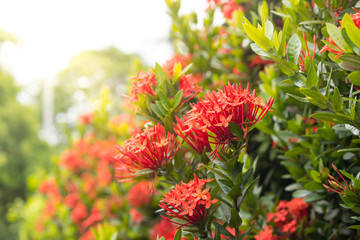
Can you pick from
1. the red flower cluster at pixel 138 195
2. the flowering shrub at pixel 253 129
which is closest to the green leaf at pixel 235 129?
the flowering shrub at pixel 253 129

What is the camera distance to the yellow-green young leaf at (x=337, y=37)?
2.76ft

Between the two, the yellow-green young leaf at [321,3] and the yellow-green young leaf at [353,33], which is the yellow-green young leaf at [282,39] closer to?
the yellow-green young leaf at [353,33]

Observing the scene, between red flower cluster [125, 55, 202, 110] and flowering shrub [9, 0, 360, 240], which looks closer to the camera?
flowering shrub [9, 0, 360, 240]

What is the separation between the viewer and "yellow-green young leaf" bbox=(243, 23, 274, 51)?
0.89 metres

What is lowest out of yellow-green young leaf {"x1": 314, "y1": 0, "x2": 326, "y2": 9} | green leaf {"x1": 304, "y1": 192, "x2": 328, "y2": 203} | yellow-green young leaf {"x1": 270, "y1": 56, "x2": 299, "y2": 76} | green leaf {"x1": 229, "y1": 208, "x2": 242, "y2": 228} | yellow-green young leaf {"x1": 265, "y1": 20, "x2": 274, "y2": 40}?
green leaf {"x1": 304, "y1": 192, "x2": 328, "y2": 203}

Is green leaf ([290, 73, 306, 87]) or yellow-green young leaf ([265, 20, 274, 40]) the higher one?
yellow-green young leaf ([265, 20, 274, 40])

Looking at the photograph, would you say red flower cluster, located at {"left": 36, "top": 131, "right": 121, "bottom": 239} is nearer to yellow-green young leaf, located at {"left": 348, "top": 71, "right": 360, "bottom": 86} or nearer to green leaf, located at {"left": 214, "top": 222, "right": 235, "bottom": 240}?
green leaf, located at {"left": 214, "top": 222, "right": 235, "bottom": 240}

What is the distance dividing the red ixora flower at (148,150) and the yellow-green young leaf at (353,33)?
23.8 inches

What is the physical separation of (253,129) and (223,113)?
0.64 meters

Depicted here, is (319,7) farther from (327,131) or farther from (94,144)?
(94,144)

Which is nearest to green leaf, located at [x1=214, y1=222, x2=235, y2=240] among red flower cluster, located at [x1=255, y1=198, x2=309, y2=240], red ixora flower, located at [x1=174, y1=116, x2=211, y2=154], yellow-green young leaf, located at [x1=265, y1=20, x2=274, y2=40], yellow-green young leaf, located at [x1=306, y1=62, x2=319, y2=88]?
red ixora flower, located at [x1=174, y1=116, x2=211, y2=154]

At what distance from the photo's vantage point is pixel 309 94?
0.89 metres

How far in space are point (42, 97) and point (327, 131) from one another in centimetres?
2253

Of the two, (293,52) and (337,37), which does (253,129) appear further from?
(337,37)
